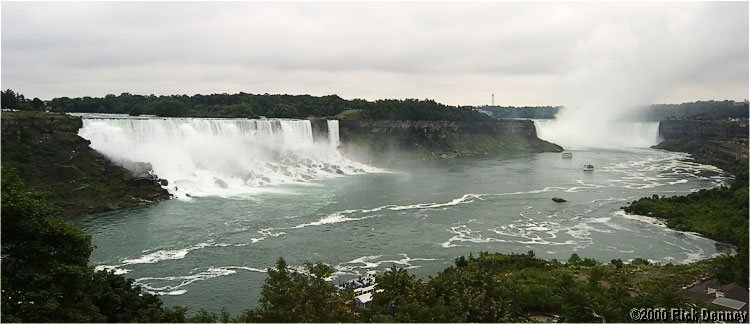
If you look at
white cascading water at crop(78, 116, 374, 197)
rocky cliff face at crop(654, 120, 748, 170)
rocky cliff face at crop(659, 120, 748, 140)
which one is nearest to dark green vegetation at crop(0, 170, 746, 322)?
white cascading water at crop(78, 116, 374, 197)

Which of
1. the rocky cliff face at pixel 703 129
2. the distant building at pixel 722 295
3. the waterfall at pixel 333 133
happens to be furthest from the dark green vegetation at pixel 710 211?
the rocky cliff face at pixel 703 129

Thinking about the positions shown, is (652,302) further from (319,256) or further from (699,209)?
(699,209)

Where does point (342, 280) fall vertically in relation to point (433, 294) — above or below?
below

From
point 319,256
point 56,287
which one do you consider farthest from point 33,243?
point 319,256

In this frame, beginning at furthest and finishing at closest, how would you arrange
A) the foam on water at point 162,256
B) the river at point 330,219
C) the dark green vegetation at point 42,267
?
the foam on water at point 162,256
the river at point 330,219
the dark green vegetation at point 42,267

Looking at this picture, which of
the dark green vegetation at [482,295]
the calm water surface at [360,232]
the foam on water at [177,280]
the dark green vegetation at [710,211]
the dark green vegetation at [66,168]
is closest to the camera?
the dark green vegetation at [482,295]

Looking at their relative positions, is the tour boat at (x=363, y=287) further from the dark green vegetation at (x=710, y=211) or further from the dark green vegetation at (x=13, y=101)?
the dark green vegetation at (x=13, y=101)
